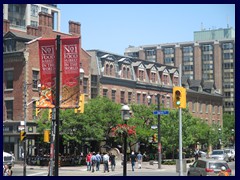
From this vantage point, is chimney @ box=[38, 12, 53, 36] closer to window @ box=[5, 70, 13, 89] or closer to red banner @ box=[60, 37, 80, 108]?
window @ box=[5, 70, 13, 89]

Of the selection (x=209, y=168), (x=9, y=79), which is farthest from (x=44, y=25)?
(x=209, y=168)

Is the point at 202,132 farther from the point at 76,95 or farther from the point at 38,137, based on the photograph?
the point at 76,95

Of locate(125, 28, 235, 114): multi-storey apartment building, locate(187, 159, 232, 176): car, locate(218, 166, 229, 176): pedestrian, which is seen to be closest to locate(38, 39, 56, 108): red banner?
locate(187, 159, 232, 176): car

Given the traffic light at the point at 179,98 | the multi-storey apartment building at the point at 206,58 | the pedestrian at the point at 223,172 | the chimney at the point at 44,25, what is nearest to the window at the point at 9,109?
the chimney at the point at 44,25

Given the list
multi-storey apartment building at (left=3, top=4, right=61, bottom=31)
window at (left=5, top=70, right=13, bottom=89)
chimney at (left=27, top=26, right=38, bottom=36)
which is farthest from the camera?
multi-storey apartment building at (left=3, top=4, right=61, bottom=31)

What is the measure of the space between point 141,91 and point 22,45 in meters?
23.3

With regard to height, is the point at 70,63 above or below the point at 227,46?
below

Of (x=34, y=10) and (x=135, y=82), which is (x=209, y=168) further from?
(x=34, y=10)

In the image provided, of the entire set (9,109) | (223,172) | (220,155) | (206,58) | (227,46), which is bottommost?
(220,155)

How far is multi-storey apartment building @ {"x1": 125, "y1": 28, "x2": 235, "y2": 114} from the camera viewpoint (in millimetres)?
141500

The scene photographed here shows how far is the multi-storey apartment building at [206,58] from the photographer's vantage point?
5571 inches

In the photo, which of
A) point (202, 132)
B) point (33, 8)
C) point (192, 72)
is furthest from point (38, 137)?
point (192, 72)

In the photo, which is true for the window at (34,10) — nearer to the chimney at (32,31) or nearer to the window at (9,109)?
the chimney at (32,31)

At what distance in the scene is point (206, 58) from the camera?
144000 millimetres
